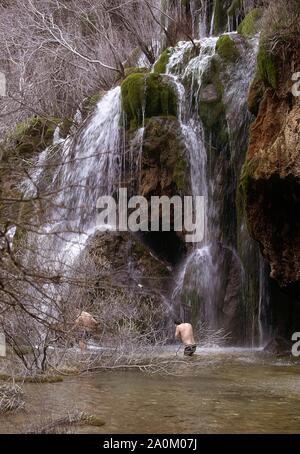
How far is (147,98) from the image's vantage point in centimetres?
1908

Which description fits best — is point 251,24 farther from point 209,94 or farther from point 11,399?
point 11,399

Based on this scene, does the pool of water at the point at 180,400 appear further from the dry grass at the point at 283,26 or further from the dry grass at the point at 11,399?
the dry grass at the point at 283,26

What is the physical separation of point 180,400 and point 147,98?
11761 mm

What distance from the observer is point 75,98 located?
26.8m

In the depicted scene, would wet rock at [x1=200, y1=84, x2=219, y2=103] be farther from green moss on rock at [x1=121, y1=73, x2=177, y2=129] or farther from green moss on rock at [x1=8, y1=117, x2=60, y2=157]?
green moss on rock at [x1=8, y1=117, x2=60, y2=157]

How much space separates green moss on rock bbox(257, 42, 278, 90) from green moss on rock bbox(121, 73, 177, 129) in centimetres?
458

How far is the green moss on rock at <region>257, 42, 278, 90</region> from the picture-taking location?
1393 centimetres

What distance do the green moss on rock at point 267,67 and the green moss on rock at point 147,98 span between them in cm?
458

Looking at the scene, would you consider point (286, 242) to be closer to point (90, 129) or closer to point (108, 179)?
point (108, 179)

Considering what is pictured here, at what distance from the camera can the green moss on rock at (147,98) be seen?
18797 mm

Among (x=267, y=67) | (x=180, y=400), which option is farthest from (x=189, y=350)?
(x=267, y=67)

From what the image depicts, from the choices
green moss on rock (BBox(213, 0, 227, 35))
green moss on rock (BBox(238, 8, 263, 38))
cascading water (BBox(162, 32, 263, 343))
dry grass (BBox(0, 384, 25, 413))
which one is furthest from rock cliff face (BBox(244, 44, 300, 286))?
green moss on rock (BBox(213, 0, 227, 35))

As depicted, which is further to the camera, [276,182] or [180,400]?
[276,182]

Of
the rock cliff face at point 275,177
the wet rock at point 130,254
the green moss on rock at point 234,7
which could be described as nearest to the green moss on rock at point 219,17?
the green moss on rock at point 234,7
